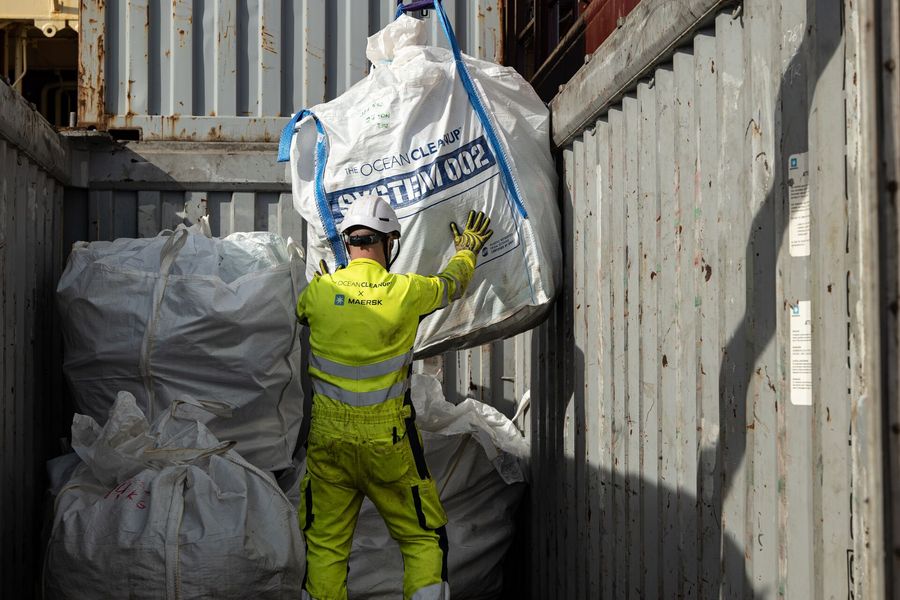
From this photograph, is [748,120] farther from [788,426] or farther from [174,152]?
[174,152]

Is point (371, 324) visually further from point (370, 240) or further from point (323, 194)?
point (323, 194)

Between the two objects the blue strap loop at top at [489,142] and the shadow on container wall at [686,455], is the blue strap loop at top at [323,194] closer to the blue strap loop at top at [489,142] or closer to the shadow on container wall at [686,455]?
the blue strap loop at top at [489,142]

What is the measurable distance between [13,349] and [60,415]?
2.63ft

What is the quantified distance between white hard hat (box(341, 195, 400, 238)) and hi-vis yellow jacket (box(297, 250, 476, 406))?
0.12 m

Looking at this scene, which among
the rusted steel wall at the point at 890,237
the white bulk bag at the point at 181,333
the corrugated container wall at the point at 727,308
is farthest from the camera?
the white bulk bag at the point at 181,333

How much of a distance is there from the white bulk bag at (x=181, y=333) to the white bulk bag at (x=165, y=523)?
38cm

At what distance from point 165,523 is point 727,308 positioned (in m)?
2.06

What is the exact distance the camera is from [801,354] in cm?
170

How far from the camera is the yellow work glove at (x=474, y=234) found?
3.34 meters

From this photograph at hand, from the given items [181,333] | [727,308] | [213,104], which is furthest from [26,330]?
[727,308]

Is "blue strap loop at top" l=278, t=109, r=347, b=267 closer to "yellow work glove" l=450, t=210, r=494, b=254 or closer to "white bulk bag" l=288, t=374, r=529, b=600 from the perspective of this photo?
"yellow work glove" l=450, t=210, r=494, b=254

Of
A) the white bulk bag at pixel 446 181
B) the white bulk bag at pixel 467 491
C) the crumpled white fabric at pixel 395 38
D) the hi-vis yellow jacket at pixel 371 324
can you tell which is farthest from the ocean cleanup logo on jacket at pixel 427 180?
the white bulk bag at pixel 467 491

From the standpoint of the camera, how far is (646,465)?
2600mm

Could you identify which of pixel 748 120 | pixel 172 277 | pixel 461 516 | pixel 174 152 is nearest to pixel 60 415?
pixel 172 277
